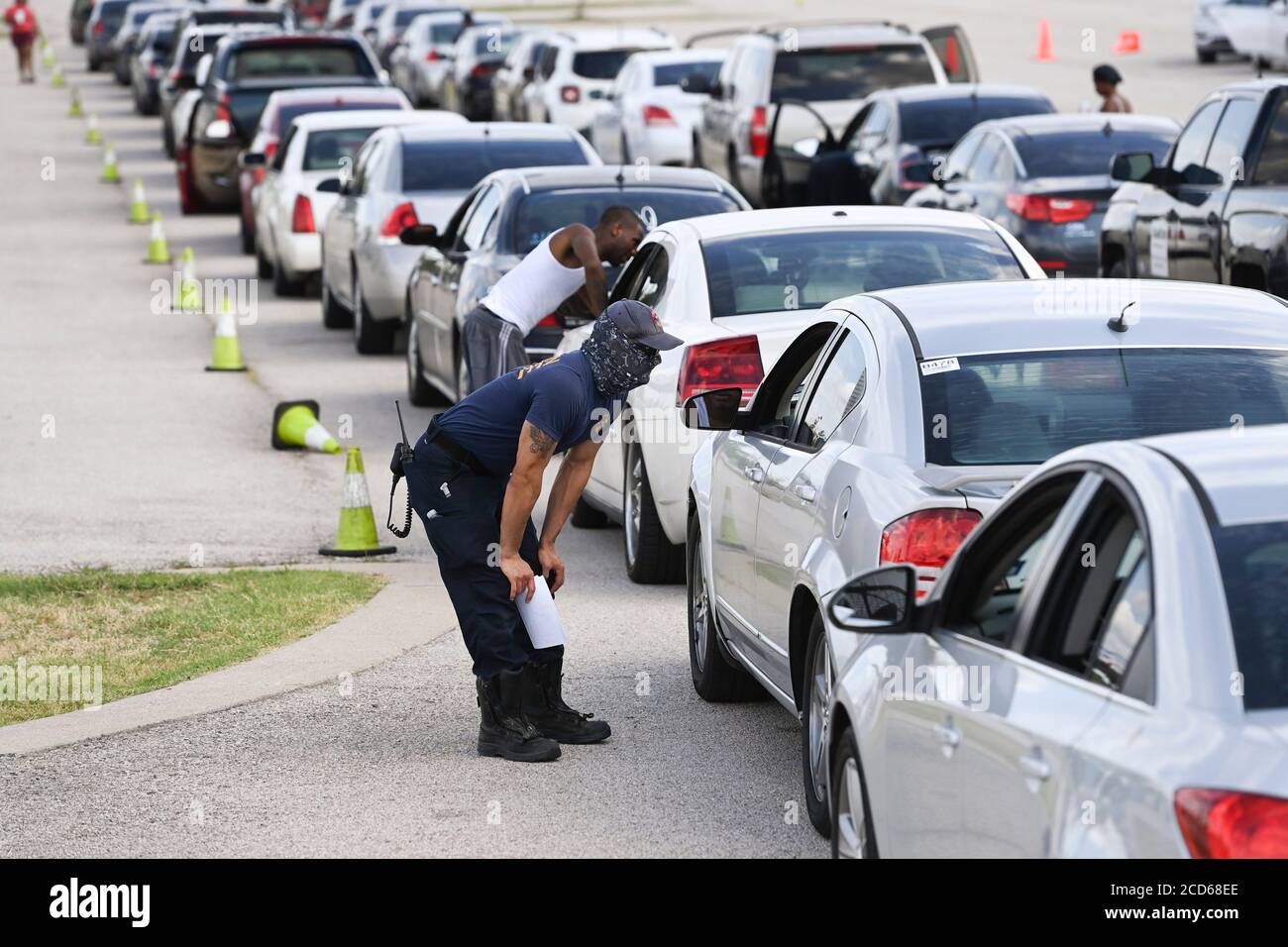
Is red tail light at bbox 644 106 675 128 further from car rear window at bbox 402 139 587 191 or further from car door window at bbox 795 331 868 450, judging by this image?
car door window at bbox 795 331 868 450

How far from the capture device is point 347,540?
463 inches

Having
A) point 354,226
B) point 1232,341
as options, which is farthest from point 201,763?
point 354,226

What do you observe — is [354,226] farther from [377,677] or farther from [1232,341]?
[1232,341]

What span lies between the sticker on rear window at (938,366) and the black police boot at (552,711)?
5.78 ft

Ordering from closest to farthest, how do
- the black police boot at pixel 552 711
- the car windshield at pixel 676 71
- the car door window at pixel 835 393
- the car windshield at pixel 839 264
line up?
the car door window at pixel 835 393 → the black police boot at pixel 552 711 → the car windshield at pixel 839 264 → the car windshield at pixel 676 71

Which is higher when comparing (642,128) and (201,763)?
(201,763)

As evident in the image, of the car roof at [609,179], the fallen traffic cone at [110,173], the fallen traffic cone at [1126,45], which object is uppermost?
the car roof at [609,179]

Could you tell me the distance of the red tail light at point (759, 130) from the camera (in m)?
24.0

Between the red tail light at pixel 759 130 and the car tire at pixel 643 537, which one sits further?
the red tail light at pixel 759 130

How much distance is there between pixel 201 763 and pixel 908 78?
17.8 meters

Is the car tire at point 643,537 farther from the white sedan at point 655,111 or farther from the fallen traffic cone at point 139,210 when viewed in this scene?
the fallen traffic cone at point 139,210

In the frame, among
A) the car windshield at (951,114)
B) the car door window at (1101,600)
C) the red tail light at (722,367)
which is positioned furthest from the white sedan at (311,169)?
the car door window at (1101,600)

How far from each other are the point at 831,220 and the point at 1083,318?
3991mm

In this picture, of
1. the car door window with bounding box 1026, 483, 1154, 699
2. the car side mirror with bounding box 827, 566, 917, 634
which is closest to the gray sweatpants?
the car side mirror with bounding box 827, 566, 917, 634
